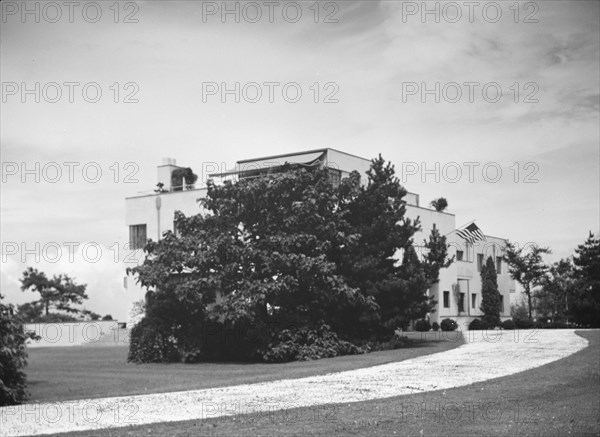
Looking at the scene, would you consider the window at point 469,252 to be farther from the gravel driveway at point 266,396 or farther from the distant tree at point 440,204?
the gravel driveway at point 266,396

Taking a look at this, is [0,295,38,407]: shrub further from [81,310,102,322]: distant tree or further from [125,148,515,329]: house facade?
[81,310,102,322]: distant tree

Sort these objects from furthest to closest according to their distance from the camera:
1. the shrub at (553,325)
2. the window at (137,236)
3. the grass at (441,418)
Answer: the window at (137,236) < the shrub at (553,325) < the grass at (441,418)

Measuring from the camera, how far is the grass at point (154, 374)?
19250 millimetres

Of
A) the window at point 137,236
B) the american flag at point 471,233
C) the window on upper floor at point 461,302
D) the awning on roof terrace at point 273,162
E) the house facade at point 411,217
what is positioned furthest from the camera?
the american flag at point 471,233

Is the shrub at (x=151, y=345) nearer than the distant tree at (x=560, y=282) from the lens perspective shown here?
Yes

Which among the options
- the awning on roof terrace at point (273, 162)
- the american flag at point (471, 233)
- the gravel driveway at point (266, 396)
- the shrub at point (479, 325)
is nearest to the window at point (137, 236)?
the awning on roof terrace at point (273, 162)

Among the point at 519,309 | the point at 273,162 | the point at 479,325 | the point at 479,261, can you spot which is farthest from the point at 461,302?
the point at 519,309

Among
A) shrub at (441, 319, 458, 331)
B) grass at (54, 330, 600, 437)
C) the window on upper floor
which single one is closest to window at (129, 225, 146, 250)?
shrub at (441, 319, 458, 331)

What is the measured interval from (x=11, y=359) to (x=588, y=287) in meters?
44.6

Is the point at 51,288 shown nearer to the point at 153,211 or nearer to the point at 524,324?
the point at 153,211

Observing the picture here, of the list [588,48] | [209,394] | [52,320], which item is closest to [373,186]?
[588,48]

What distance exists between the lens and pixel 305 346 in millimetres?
30406

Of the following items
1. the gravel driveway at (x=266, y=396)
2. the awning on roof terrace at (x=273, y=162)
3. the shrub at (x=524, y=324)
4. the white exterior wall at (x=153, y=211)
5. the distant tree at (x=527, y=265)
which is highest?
the awning on roof terrace at (x=273, y=162)

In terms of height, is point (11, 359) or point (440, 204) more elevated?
point (440, 204)
